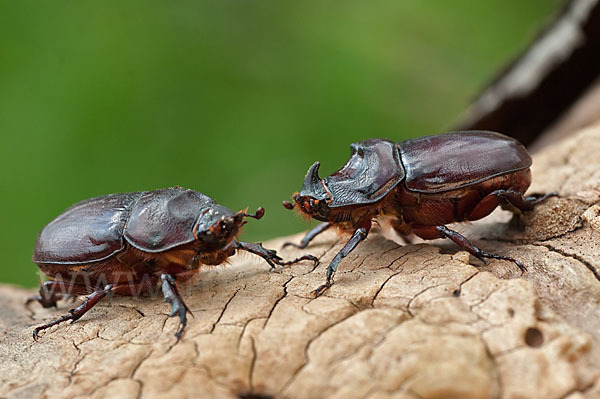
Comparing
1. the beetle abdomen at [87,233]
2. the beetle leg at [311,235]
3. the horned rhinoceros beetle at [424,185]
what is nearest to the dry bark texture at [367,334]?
the horned rhinoceros beetle at [424,185]

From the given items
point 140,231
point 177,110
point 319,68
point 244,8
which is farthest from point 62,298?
point 244,8

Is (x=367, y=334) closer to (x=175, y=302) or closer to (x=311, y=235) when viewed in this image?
(x=175, y=302)

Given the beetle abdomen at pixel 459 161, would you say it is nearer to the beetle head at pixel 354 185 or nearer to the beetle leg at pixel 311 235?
the beetle head at pixel 354 185

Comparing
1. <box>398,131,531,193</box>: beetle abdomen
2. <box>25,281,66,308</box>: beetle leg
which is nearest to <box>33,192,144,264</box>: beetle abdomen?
<box>25,281,66,308</box>: beetle leg

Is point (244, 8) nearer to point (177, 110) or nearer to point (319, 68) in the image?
point (319, 68)

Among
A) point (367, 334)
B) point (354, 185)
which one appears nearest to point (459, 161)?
point (354, 185)

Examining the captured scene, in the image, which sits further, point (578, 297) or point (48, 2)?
point (48, 2)
